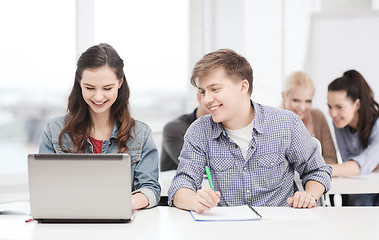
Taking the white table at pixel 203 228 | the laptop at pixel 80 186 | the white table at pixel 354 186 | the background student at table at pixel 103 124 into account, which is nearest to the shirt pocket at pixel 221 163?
the background student at table at pixel 103 124

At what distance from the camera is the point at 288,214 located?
1.56 m

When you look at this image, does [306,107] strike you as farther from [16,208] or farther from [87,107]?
[16,208]

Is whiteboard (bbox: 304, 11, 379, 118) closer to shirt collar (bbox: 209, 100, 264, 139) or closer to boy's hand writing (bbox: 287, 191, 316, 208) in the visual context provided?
shirt collar (bbox: 209, 100, 264, 139)

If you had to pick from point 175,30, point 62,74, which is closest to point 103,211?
point 62,74

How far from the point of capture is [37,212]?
1.42m

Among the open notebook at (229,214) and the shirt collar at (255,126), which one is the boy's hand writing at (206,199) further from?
the shirt collar at (255,126)

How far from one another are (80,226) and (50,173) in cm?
18

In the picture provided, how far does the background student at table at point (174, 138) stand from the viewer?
295cm

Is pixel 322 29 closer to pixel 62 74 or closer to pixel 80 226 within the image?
pixel 62 74

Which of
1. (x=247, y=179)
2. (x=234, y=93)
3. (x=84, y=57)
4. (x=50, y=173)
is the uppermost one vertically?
(x=84, y=57)

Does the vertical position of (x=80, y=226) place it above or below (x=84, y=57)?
below

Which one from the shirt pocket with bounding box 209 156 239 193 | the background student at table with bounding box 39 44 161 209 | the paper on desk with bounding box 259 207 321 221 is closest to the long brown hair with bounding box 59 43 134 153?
the background student at table with bounding box 39 44 161 209

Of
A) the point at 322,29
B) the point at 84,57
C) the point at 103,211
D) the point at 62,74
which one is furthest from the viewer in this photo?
the point at 322,29

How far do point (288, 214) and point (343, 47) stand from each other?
2860 mm
